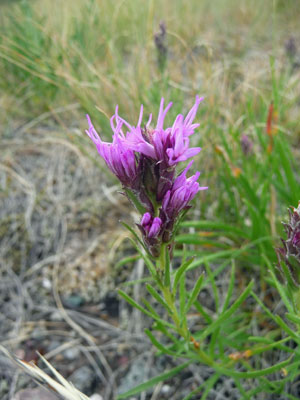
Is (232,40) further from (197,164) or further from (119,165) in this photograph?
(119,165)

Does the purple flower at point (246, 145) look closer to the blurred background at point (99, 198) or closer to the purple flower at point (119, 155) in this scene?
the blurred background at point (99, 198)

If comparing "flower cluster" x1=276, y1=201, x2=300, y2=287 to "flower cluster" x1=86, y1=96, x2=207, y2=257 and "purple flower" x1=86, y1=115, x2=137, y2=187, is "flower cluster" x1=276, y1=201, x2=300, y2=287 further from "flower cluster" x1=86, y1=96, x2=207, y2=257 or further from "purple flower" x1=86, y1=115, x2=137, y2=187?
"purple flower" x1=86, y1=115, x2=137, y2=187

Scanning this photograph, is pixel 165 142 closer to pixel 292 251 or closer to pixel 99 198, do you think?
pixel 292 251


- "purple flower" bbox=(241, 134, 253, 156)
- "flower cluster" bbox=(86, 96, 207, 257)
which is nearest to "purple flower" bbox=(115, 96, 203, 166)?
"flower cluster" bbox=(86, 96, 207, 257)

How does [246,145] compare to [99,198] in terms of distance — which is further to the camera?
[99,198]

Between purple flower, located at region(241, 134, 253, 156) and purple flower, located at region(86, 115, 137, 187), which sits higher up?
purple flower, located at region(86, 115, 137, 187)

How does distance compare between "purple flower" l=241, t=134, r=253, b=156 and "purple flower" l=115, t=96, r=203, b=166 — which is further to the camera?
"purple flower" l=241, t=134, r=253, b=156

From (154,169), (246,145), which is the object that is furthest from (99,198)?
(154,169)
